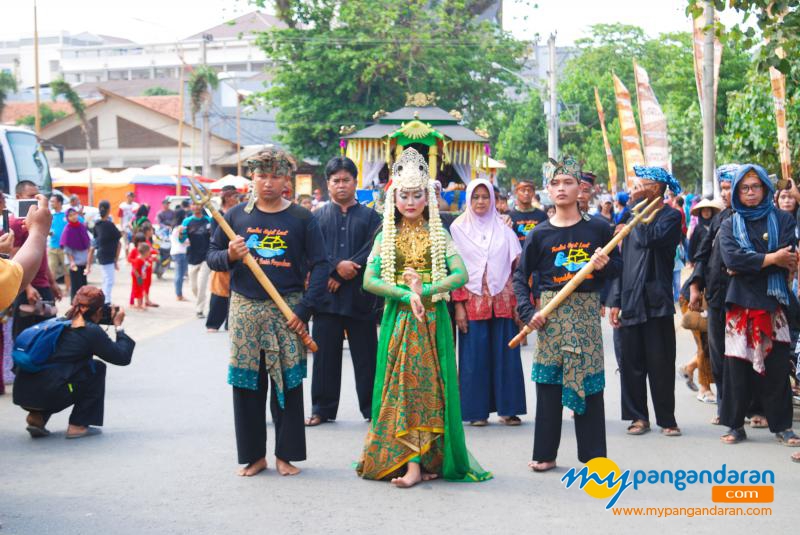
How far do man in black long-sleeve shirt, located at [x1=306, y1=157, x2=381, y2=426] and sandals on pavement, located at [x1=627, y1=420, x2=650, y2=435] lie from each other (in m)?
2.14

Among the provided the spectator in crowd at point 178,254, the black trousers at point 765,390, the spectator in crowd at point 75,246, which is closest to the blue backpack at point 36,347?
the black trousers at point 765,390

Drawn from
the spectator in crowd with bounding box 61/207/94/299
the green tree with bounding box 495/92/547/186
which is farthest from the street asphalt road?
the green tree with bounding box 495/92/547/186

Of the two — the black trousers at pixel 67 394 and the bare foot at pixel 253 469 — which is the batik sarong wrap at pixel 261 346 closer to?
the bare foot at pixel 253 469

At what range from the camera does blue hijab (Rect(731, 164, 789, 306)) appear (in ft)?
24.0

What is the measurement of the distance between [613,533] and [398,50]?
29893 millimetres

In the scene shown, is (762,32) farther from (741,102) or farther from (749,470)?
(741,102)

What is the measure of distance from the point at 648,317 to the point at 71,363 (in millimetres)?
4446

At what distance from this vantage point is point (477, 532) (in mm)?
5441

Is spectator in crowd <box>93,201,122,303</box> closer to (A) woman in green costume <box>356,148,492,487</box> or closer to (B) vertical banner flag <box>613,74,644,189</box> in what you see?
(B) vertical banner flag <box>613,74,644,189</box>

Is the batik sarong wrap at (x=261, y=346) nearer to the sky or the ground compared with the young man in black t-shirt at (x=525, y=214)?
nearer to the ground

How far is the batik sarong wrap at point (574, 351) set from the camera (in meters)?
6.58

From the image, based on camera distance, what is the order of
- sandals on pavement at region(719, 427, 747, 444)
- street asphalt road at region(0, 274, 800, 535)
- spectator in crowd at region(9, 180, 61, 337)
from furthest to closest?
spectator in crowd at region(9, 180, 61, 337) → sandals on pavement at region(719, 427, 747, 444) → street asphalt road at region(0, 274, 800, 535)

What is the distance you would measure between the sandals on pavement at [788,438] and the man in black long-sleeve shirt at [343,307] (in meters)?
3.22

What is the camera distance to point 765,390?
745cm
